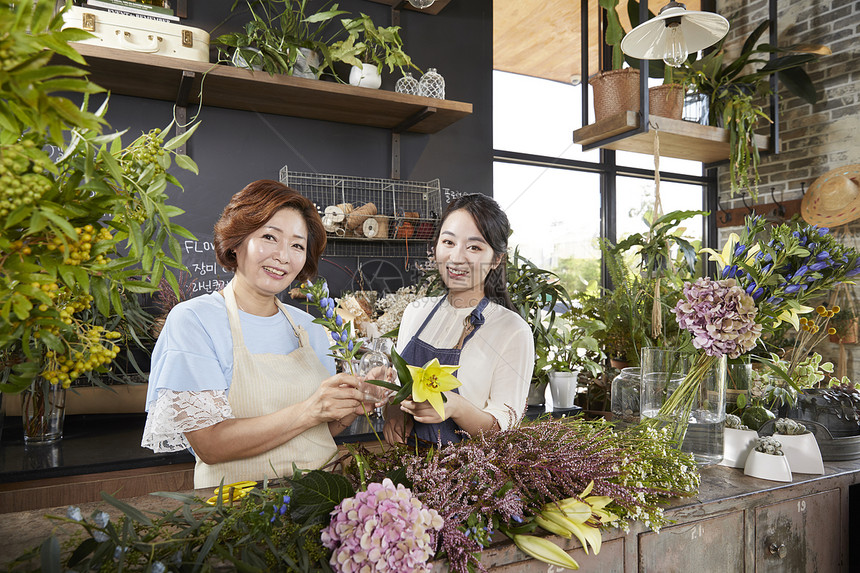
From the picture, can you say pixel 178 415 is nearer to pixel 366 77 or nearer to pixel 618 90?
pixel 366 77

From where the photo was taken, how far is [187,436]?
47.3 inches

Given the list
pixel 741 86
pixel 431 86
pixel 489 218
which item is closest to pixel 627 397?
pixel 489 218

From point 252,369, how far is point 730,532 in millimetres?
1101

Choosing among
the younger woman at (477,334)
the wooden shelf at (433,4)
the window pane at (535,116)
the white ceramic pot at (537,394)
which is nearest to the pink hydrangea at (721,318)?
the younger woman at (477,334)

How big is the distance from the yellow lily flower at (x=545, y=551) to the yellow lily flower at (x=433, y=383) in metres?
0.23

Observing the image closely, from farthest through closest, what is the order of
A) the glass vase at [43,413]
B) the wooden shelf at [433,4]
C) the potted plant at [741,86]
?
the potted plant at [741,86]
the wooden shelf at [433,4]
the glass vase at [43,413]

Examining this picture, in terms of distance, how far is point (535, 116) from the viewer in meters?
3.61

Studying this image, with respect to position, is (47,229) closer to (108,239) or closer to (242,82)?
(108,239)

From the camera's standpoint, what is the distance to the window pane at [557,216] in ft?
11.3

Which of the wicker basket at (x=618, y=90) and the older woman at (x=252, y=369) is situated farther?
the wicker basket at (x=618, y=90)

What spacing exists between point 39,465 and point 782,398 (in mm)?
2101

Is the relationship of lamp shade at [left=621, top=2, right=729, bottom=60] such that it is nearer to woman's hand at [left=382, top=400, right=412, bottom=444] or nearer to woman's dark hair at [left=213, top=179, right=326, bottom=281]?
woman's dark hair at [left=213, top=179, right=326, bottom=281]

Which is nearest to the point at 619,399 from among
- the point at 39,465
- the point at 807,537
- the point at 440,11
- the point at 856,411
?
the point at 807,537

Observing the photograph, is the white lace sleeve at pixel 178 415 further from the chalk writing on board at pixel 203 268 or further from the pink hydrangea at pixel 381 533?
the chalk writing on board at pixel 203 268
